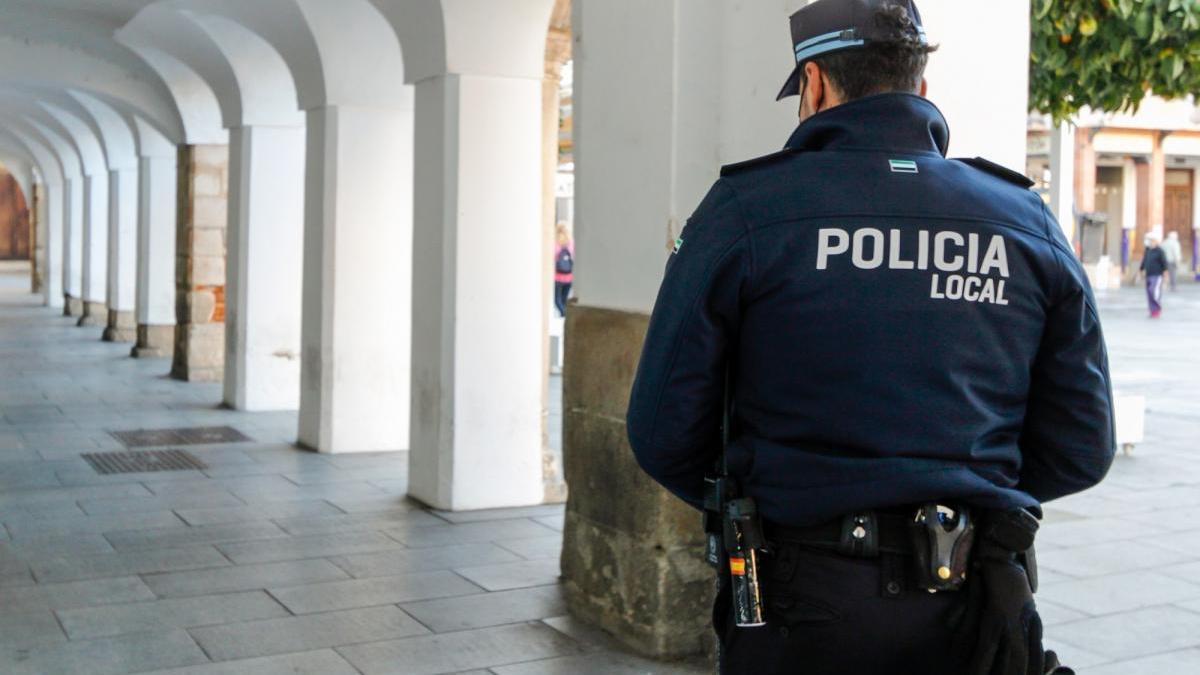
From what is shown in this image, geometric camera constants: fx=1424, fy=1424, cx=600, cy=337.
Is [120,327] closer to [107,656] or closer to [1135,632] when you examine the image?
[107,656]

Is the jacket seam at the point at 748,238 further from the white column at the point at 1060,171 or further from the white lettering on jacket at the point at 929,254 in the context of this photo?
the white column at the point at 1060,171

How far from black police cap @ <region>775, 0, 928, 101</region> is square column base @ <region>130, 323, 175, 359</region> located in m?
15.2

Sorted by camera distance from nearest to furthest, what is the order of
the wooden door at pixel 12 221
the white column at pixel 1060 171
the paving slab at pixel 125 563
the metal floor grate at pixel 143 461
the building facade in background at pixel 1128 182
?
the paving slab at pixel 125 563 < the metal floor grate at pixel 143 461 < the white column at pixel 1060 171 < the building facade in background at pixel 1128 182 < the wooden door at pixel 12 221

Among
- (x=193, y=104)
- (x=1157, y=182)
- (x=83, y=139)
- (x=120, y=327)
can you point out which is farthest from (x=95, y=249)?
(x=1157, y=182)

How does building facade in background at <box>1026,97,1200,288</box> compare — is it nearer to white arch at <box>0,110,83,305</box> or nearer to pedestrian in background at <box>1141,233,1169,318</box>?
pedestrian in background at <box>1141,233,1169,318</box>

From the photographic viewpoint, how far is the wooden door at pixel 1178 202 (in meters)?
40.2

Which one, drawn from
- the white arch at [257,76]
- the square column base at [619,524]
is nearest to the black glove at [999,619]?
the square column base at [619,524]

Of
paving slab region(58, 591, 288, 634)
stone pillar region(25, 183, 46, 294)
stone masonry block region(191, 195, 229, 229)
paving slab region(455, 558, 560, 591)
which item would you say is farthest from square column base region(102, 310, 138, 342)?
paving slab region(58, 591, 288, 634)

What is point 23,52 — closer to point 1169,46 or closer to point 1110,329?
point 1169,46

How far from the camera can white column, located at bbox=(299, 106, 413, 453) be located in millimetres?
9227

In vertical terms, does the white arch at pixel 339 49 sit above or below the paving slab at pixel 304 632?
above

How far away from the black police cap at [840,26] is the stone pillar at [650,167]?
221 cm

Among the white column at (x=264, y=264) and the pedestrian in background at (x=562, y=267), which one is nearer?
the white column at (x=264, y=264)

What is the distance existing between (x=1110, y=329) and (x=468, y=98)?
15.8 metres
